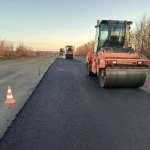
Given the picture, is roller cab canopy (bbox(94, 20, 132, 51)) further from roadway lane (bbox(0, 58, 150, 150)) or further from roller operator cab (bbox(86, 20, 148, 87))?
roadway lane (bbox(0, 58, 150, 150))

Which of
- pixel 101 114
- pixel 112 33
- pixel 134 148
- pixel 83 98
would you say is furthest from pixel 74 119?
pixel 112 33

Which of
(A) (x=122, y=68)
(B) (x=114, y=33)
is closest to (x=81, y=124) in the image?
(A) (x=122, y=68)

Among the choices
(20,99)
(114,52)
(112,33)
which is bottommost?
(20,99)

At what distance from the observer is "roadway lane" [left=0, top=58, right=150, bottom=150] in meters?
3.87

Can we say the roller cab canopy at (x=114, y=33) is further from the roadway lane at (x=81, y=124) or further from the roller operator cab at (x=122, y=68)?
the roadway lane at (x=81, y=124)

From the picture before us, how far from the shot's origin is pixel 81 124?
16.1 ft

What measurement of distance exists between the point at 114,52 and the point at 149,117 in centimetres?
488

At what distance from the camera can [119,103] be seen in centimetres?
688

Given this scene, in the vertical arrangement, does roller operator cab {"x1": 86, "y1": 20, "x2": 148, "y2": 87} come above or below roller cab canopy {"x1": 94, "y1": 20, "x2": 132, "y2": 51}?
below

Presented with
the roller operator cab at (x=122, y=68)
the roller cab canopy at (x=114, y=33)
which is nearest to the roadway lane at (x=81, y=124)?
the roller operator cab at (x=122, y=68)

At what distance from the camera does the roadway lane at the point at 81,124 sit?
3869mm

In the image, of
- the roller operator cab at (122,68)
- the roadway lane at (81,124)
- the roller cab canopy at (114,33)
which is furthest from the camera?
the roller cab canopy at (114,33)

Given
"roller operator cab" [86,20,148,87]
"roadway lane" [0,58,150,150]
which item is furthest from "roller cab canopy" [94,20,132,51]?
"roadway lane" [0,58,150,150]

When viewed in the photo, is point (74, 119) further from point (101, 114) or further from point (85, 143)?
point (85, 143)
